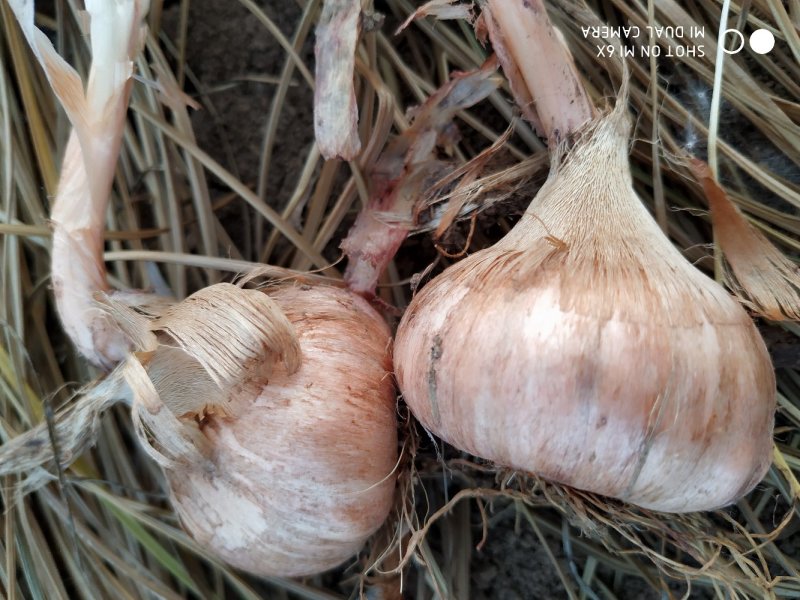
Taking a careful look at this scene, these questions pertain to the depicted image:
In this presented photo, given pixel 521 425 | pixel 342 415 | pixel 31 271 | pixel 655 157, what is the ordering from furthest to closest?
1. pixel 31 271
2. pixel 655 157
3. pixel 342 415
4. pixel 521 425

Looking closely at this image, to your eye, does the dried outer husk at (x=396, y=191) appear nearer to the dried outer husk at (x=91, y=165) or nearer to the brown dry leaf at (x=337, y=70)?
the brown dry leaf at (x=337, y=70)

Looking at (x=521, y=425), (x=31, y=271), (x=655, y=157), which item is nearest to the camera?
(x=521, y=425)

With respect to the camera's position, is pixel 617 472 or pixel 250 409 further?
pixel 250 409

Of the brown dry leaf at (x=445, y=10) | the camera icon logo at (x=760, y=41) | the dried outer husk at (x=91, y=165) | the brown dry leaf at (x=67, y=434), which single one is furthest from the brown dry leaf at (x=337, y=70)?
the camera icon logo at (x=760, y=41)

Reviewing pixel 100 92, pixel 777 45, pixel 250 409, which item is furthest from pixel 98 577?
pixel 777 45

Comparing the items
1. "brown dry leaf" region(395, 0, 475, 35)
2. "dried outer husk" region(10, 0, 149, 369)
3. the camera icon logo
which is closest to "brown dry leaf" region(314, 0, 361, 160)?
"brown dry leaf" region(395, 0, 475, 35)

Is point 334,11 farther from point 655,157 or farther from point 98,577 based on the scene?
point 98,577

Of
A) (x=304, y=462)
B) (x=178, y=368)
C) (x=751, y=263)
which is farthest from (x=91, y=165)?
(x=751, y=263)
